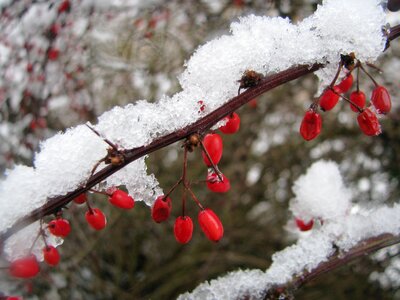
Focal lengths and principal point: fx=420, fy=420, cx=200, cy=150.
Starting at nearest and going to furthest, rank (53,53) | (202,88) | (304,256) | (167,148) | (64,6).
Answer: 1. (202,88)
2. (304,256)
3. (64,6)
4. (53,53)
5. (167,148)

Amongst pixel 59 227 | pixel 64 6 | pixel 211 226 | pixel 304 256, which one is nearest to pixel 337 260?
pixel 304 256

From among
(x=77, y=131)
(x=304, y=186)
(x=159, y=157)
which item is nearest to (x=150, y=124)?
(x=77, y=131)

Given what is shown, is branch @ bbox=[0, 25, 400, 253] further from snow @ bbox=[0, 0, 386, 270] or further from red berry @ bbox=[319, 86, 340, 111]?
red berry @ bbox=[319, 86, 340, 111]

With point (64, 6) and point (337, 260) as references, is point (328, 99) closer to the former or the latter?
point (337, 260)

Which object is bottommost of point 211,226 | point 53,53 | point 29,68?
point 211,226

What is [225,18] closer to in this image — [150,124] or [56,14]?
[56,14]

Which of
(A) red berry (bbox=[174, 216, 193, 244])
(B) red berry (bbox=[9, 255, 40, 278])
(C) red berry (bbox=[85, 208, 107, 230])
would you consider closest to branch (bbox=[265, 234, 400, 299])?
(A) red berry (bbox=[174, 216, 193, 244])
